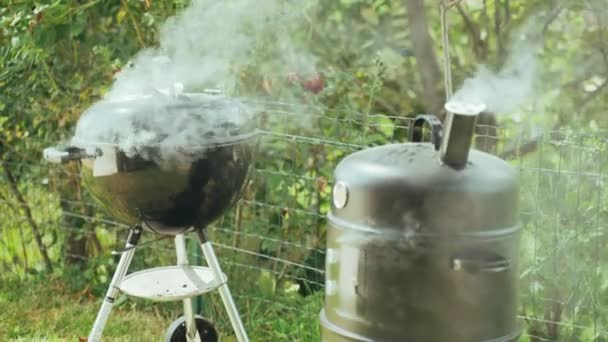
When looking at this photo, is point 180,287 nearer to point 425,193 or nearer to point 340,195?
point 340,195

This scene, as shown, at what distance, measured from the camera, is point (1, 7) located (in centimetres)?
471

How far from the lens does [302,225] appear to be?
432 cm

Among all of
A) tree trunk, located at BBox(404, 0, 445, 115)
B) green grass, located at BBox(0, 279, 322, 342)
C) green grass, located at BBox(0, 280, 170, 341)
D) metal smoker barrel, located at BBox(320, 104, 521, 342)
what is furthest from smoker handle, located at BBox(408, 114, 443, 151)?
tree trunk, located at BBox(404, 0, 445, 115)

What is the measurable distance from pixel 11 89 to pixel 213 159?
2107 millimetres

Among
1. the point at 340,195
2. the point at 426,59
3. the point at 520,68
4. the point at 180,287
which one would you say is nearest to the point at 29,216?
the point at 180,287

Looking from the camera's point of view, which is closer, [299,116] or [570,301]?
[570,301]

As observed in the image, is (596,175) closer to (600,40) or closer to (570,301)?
(570,301)

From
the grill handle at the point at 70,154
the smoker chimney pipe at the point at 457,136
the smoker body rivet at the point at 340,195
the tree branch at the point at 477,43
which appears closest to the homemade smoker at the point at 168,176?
the grill handle at the point at 70,154

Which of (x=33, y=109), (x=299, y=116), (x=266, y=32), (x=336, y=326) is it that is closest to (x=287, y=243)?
(x=299, y=116)

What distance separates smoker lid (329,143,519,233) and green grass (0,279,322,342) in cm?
146

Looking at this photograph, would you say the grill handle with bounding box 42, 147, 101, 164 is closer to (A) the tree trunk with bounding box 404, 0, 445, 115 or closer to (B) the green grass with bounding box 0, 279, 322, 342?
(B) the green grass with bounding box 0, 279, 322, 342

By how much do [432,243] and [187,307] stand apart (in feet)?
4.06

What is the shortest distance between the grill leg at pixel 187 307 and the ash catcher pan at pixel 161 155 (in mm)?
310

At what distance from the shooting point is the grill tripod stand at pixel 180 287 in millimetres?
3219
